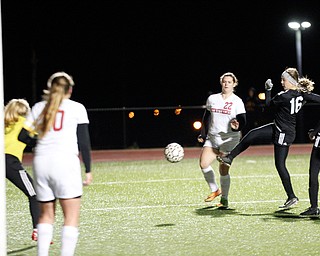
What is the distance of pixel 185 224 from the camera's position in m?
9.31

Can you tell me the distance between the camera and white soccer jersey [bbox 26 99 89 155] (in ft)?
20.5

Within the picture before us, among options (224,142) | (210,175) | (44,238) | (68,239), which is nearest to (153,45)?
(210,175)

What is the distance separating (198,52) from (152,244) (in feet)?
136

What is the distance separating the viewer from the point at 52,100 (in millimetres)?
6258

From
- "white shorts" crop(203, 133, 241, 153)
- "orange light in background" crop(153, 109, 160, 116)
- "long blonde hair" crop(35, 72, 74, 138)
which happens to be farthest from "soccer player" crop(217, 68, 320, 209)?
"orange light in background" crop(153, 109, 160, 116)

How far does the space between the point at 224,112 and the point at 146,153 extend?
554 inches

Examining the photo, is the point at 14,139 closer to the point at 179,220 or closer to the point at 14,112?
the point at 14,112

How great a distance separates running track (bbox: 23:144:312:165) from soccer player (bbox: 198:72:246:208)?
35.9ft

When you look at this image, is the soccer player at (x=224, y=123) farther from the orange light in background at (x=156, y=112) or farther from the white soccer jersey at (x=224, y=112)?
the orange light in background at (x=156, y=112)

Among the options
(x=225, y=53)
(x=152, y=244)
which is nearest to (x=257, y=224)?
(x=152, y=244)

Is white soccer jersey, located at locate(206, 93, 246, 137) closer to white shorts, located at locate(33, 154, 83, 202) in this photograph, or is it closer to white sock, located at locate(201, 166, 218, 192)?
white sock, located at locate(201, 166, 218, 192)

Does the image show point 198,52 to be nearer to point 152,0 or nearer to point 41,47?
point 152,0

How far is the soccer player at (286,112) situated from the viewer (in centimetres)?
971

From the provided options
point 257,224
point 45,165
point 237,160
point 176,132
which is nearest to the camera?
point 45,165
